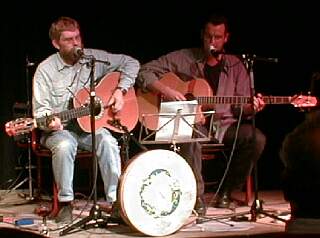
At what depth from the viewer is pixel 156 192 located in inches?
172

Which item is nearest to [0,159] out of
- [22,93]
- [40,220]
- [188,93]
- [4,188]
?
[4,188]

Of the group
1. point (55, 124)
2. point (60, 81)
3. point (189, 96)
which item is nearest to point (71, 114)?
point (55, 124)

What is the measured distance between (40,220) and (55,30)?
1.42m

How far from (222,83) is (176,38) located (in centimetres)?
110

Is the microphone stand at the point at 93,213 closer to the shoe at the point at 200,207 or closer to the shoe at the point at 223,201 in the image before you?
the shoe at the point at 200,207

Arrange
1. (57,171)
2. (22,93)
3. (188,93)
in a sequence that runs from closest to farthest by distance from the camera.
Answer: (57,171)
(188,93)
(22,93)

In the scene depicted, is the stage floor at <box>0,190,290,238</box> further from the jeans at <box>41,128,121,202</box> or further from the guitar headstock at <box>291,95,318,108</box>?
the guitar headstock at <box>291,95,318,108</box>

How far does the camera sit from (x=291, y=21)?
638 cm

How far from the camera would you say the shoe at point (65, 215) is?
4773mm

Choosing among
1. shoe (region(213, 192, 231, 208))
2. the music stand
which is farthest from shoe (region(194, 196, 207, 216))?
the music stand

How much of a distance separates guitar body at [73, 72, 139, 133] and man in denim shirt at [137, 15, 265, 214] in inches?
11.7

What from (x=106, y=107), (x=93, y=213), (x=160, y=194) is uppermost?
(x=106, y=107)

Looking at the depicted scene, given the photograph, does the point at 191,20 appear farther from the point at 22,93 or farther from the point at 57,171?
the point at 57,171

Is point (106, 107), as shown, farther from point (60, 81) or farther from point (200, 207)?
point (200, 207)
